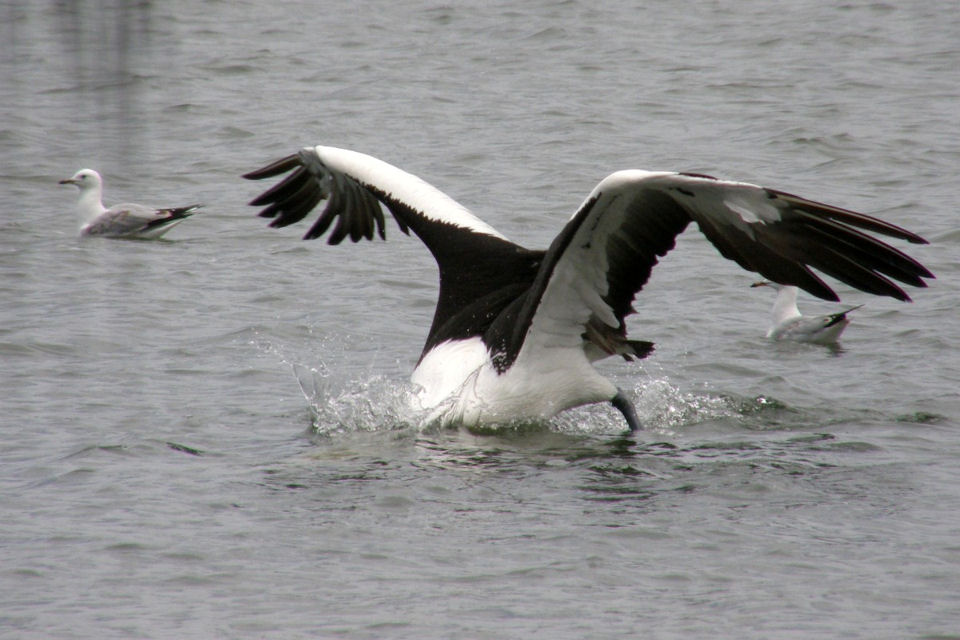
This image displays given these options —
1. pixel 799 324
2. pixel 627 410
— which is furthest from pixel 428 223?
pixel 799 324

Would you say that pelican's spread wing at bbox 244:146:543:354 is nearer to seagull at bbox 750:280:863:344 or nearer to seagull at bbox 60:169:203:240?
seagull at bbox 750:280:863:344

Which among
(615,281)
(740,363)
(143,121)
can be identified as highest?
(143,121)

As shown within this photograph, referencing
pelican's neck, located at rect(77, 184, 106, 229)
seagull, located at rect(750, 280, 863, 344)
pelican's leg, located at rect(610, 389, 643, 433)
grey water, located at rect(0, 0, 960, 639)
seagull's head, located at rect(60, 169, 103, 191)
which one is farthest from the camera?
seagull's head, located at rect(60, 169, 103, 191)

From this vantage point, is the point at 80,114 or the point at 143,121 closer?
the point at 80,114

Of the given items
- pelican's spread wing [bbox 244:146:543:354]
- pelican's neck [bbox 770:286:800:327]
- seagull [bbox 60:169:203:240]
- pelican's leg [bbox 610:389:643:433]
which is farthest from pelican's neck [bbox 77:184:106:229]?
pelican's leg [bbox 610:389:643:433]

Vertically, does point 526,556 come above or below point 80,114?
below

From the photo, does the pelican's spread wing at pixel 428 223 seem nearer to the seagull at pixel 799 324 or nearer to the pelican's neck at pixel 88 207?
the seagull at pixel 799 324

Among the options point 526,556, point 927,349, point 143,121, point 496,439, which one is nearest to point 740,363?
point 927,349

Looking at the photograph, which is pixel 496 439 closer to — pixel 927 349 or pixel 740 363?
pixel 740 363

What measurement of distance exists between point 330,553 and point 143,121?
8.83 feet

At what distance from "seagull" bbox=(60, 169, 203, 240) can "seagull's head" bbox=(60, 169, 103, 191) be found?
1.7 inches

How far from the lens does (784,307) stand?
8.95 m

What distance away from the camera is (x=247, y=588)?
15.3ft

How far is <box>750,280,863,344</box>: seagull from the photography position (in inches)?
340
